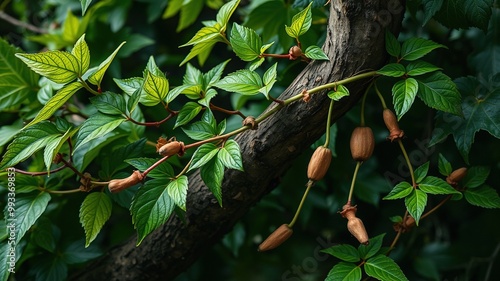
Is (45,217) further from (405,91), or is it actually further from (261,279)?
(261,279)

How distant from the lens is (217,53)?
1.64m

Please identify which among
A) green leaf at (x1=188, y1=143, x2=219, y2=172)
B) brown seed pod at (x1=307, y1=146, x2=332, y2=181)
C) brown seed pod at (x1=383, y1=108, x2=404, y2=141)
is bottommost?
brown seed pod at (x1=383, y1=108, x2=404, y2=141)

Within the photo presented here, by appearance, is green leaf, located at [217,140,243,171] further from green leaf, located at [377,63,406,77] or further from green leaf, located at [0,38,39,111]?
Answer: green leaf, located at [0,38,39,111]

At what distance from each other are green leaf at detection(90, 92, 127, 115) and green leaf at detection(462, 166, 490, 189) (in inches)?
19.9

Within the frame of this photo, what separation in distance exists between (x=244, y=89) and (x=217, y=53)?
35.1 inches

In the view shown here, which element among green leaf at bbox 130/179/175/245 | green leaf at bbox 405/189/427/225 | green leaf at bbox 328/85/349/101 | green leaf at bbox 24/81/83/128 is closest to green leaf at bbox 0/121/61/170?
green leaf at bbox 24/81/83/128

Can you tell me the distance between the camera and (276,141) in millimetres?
826

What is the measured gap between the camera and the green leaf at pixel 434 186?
2.54ft

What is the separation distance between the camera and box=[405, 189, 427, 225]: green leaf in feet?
2.47

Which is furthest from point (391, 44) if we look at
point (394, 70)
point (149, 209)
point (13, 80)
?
point (13, 80)

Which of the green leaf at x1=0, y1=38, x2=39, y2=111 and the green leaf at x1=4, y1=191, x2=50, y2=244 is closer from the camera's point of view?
the green leaf at x1=4, y1=191, x2=50, y2=244

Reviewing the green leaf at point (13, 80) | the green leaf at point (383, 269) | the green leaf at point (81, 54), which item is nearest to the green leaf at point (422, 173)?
the green leaf at point (383, 269)

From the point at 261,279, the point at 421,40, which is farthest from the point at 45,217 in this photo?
the point at 261,279

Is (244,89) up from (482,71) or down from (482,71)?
up
